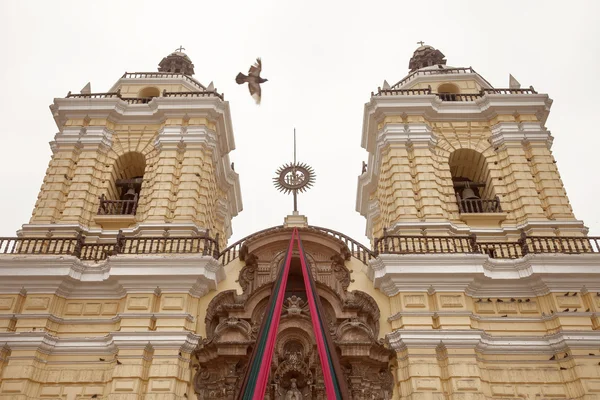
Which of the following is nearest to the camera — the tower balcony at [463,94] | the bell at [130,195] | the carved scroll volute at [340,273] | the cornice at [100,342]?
the cornice at [100,342]

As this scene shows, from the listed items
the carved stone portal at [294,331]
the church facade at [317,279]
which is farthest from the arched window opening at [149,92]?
the carved stone portal at [294,331]

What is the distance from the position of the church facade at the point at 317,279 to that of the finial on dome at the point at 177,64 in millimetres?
6468

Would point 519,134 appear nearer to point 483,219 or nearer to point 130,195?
point 483,219

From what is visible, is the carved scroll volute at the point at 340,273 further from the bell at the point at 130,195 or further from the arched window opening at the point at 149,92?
the arched window opening at the point at 149,92

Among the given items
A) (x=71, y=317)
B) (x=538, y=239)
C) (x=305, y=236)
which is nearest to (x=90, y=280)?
(x=71, y=317)

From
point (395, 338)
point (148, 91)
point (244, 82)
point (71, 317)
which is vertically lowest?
point (395, 338)

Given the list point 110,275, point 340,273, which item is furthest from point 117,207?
point 340,273

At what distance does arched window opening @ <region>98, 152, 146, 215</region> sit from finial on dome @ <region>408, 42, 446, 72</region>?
43.5 feet

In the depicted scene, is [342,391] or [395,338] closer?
[342,391]

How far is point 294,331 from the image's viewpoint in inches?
531

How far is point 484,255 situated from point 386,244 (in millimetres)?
2566

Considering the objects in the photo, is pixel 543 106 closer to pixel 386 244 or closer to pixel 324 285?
pixel 386 244

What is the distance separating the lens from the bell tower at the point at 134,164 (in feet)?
53.0

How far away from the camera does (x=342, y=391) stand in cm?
1027
